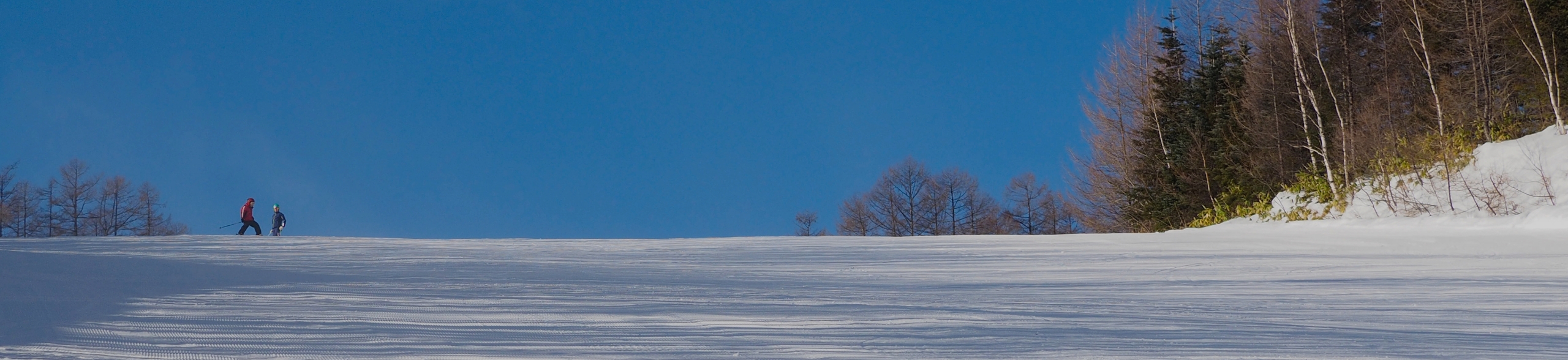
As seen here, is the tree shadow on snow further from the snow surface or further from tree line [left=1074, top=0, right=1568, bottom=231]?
tree line [left=1074, top=0, right=1568, bottom=231]

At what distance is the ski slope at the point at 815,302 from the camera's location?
171 inches

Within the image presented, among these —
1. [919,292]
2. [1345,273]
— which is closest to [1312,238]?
[1345,273]

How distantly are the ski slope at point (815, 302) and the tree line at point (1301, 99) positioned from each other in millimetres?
5301

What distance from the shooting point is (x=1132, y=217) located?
26.8m

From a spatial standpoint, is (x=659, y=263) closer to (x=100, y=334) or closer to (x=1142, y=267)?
(x=1142, y=267)

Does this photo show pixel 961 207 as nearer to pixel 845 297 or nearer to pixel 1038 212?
pixel 1038 212

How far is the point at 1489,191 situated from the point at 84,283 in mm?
15035

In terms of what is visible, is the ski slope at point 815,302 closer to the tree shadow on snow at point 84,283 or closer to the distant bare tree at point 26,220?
the tree shadow on snow at point 84,283

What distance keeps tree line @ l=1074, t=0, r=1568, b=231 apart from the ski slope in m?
5.30

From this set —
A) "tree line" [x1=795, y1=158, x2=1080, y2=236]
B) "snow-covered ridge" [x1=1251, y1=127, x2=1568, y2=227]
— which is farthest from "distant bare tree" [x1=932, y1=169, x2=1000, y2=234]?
"snow-covered ridge" [x1=1251, y1=127, x2=1568, y2=227]

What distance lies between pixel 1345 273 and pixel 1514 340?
3624mm

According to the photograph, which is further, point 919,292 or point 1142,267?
point 1142,267

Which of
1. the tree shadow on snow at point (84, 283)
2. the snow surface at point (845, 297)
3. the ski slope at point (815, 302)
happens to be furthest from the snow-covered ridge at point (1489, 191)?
the tree shadow on snow at point (84, 283)

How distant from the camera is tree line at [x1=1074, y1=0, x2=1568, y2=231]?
15.0 meters
